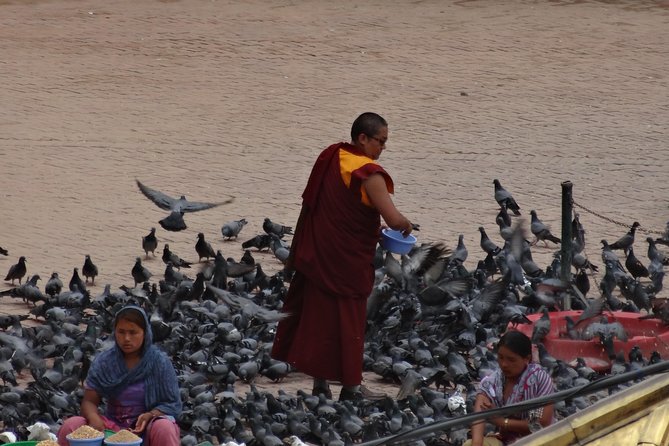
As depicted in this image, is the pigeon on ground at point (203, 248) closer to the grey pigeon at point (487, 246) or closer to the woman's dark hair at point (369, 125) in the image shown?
the grey pigeon at point (487, 246)

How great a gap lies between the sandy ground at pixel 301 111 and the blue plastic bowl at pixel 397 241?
118 cm

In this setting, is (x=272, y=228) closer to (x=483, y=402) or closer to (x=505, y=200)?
(x=505, y=200)

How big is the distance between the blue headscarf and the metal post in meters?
3.82

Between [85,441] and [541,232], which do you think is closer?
[85,441]

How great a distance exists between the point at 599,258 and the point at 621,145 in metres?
3.98

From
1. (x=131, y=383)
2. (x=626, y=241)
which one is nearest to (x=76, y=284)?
(x=131, y=383)

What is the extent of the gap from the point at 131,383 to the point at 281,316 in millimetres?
1786

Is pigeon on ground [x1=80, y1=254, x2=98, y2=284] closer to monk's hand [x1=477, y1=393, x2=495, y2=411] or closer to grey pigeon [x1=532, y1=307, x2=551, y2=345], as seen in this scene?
grey pigeon [x1=532, y1=307, x2=551, y2=345]

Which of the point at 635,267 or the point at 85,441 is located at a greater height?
the point at 85,441

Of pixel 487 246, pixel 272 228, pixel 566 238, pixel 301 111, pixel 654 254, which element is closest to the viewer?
pixel 566 238

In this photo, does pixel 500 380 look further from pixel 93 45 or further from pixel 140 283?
pixel 93 45

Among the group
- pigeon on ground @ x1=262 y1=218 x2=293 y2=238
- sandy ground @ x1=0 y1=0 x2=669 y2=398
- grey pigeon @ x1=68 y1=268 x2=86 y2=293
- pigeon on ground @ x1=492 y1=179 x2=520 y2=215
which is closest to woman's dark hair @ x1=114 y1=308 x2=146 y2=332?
sandy ground @ x1=0 y1=0 x2=669 y2=398

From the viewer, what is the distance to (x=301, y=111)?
643 inches

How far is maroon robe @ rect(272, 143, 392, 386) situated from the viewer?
7688 millimetres
